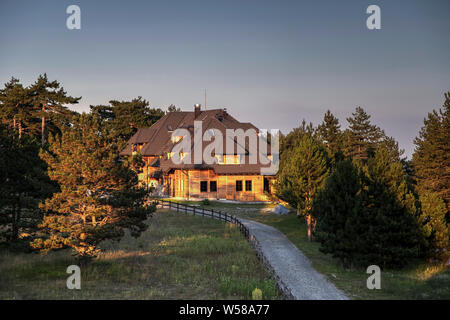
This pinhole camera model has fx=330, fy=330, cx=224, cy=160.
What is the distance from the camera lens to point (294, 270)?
18.0 metres

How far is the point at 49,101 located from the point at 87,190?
1781 inches

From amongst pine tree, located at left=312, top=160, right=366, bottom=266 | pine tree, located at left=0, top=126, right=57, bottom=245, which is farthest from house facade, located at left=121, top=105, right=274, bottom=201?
pine tree, located at left=0, top=126, right=57, bottom=245

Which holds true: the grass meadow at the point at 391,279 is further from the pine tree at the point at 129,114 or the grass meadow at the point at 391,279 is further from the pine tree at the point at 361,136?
the pine tree at the point at 129,114

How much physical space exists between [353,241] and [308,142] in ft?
30.2

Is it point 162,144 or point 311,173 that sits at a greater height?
point 162,144

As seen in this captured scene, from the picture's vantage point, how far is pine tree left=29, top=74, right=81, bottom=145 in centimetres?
5328

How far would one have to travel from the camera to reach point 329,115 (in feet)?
137

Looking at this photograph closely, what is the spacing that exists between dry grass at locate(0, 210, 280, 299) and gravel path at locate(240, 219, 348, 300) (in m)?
0.98

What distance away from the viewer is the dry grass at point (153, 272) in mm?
14766

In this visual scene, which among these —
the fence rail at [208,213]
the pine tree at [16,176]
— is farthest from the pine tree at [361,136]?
the pine tree at [16,176]

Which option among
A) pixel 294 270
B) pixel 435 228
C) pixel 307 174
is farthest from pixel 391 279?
pixel 307 174
